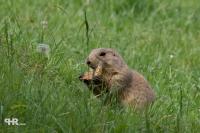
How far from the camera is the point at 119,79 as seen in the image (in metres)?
6.49

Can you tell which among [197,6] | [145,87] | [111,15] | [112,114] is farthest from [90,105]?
[197,6]

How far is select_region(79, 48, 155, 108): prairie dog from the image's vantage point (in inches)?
253

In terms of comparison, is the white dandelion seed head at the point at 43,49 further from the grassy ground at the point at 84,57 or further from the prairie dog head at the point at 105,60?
the prairie dog head at the point at 105,60

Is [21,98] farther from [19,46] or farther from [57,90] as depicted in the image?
[19,46]

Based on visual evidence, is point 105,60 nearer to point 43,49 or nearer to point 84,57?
point 43,49

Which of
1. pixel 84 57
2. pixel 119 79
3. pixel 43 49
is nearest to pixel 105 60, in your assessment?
pixel 119 79

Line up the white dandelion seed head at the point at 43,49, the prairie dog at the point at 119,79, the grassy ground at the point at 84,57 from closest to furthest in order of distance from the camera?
the grassy ground at the point at 84,57, the prairie dog at the point at 119,79, the white dandelion seed head at the point at 43,49

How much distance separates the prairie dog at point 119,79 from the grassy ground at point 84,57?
0.49ft

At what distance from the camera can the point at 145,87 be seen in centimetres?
653

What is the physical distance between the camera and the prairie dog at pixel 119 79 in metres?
6.44

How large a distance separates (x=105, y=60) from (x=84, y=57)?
994 millimetres

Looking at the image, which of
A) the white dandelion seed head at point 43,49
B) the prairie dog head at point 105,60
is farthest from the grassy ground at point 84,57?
the prairie dog head at point 105,60

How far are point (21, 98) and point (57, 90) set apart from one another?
375 millimetres

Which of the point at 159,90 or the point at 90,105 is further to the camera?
the point at 159,90
